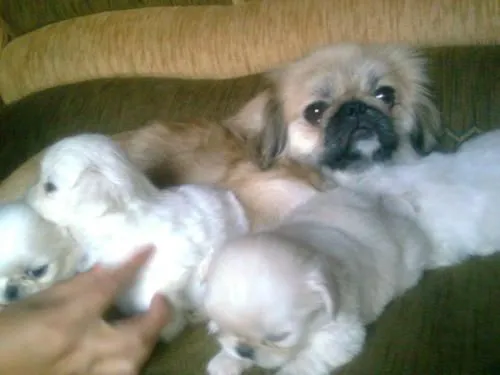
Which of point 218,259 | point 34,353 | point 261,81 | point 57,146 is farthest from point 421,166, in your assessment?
point 34,353

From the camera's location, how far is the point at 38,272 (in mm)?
940

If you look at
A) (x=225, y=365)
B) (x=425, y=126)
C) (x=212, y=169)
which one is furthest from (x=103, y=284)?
(x=425, y=126)

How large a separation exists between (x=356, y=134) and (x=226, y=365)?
578 mm

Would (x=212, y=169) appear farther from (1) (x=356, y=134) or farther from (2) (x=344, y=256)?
(2) (x=344, y=256)

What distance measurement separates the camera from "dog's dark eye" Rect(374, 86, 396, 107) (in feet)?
4.27

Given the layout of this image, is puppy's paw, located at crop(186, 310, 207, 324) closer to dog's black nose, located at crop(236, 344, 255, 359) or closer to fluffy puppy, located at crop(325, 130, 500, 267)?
dog's black nose, located at crop(236, 344, 255, 359)

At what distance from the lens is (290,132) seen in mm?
1312

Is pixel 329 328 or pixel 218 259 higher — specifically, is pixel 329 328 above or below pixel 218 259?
below

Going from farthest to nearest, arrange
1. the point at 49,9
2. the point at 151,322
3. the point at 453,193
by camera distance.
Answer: the point at 49,9
the point at 453,193
the point at 151,322

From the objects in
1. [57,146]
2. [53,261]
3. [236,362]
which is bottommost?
[236,362]

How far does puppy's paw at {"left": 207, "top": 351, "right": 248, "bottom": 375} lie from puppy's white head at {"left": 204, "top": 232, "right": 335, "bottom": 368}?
0.11 feet

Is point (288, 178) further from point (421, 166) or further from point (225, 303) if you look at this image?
point (225, 303)

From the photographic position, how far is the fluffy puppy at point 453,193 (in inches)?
42.6

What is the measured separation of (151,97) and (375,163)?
63 centimetres
